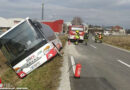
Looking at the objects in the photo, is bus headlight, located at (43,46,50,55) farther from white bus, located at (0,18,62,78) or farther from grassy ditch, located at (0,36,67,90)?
grassy ditch, located at (0,36,67,90)

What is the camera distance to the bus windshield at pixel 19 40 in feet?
22.9

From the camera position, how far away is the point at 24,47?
701 cm

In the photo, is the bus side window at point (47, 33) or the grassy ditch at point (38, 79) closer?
the grassy ditch at point (38, 79)

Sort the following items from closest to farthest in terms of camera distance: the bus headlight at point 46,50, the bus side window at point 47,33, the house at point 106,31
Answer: the bus headlight at point 46,50
the bus side window at point 47,33
the house at point 106,31

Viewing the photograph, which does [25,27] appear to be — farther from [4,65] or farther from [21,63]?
[4,65]

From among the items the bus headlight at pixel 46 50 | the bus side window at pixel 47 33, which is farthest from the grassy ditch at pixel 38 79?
the bus side window at pixel 47 33

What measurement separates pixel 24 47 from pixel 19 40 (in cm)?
40

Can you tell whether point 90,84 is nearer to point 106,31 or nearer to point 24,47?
point 24,47

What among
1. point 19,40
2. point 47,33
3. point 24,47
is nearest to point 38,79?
point 24,47

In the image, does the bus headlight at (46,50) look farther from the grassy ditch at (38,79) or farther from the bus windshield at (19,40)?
the grassy ditch at (38,79)

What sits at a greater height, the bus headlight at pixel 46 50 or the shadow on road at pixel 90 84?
the bus headlight at pixel 46 50

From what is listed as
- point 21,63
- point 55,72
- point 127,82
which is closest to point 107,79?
point 127,82

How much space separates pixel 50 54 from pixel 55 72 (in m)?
0.94

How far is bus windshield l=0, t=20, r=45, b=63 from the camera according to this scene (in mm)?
6965
